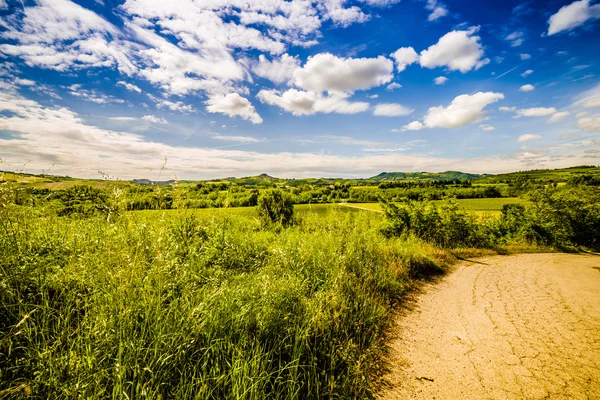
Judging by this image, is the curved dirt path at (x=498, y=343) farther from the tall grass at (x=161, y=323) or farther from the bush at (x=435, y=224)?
the bush at (x=435, y=224)

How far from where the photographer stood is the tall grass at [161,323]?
2201 millimetres

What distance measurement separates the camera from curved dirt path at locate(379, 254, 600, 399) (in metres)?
3.33

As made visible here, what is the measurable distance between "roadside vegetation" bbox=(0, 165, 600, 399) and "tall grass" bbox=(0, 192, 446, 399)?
20 millimetres

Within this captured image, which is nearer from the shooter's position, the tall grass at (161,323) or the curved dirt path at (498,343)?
the tall grass at (161,323)

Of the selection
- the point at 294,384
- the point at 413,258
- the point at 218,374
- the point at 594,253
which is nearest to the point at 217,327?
the point at 218,374

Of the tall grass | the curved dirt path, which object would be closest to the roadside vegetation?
the tall grass

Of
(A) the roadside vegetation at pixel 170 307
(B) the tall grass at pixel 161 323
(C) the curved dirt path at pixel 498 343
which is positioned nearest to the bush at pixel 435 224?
(C) the curved dirt path at pixel 498 343

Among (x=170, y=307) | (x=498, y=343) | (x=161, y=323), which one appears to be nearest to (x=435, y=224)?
(x=498, y=343)

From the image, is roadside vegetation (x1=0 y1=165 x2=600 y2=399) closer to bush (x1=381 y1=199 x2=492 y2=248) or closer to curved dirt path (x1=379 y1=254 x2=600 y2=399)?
curved dirt path (x1=379 y1=254 x2=600 y2=399)

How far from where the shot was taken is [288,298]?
13.1 feet

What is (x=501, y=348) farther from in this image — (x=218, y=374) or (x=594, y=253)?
(x=594, y=253)

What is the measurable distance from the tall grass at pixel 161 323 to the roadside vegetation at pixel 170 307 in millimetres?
20

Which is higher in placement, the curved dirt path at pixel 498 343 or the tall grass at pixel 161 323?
the tall grass at pixel 161 323

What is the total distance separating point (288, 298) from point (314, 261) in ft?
6.38
